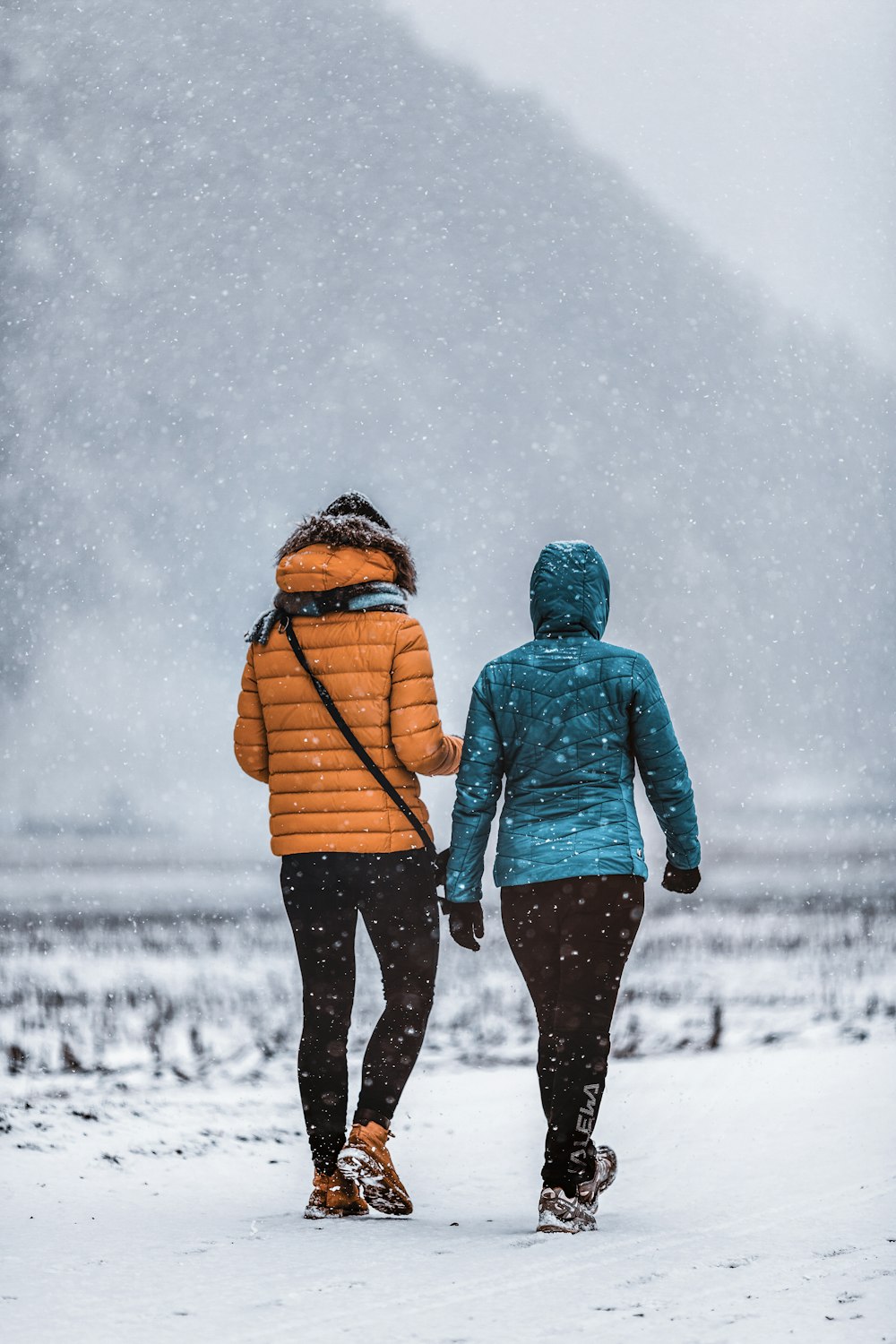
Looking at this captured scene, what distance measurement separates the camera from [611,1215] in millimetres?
3648

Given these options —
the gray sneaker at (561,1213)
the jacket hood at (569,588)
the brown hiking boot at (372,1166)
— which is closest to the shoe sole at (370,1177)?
the brown hiking boot at (372,1166)

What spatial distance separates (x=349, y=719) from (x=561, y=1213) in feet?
4.28

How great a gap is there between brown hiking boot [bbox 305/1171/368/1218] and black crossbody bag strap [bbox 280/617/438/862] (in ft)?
2.87

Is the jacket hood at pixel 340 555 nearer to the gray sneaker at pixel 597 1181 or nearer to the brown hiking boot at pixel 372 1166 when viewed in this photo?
the brown hiking boot at pixel 372 1166

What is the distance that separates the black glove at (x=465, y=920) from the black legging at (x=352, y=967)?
6 cm

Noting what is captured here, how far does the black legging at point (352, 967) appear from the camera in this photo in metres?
3.53

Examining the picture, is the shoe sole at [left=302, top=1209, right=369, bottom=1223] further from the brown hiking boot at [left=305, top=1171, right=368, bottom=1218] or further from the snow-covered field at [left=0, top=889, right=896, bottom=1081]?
the snow-covered field at [left=0, top=889, right=896, bottom=1081]

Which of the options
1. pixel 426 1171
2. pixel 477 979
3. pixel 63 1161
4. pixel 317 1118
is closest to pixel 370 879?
pixel 317 1118

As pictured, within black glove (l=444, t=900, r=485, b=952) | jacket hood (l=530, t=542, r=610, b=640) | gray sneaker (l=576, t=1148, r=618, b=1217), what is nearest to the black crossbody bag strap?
black glove (l=444, t=900, r=485, b=952)

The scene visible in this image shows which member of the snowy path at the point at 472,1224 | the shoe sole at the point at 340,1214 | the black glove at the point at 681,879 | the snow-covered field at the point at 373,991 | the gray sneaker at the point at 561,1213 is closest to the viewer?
the snowy path at the point at 472,1224

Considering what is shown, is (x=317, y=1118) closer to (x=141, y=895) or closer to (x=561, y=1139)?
(x=561, y=1139)

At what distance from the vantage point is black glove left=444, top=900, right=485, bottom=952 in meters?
3.53

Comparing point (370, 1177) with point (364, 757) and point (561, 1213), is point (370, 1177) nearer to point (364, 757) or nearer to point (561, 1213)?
point (561, 1213)

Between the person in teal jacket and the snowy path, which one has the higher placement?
the person in teal jacket
